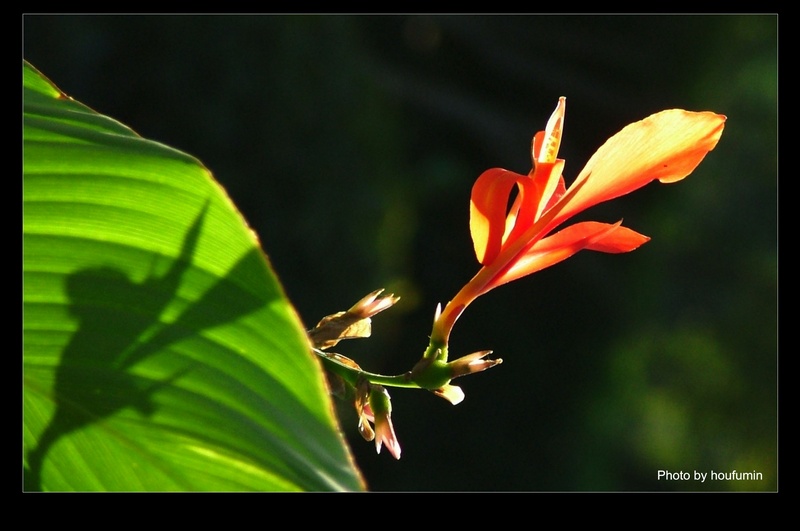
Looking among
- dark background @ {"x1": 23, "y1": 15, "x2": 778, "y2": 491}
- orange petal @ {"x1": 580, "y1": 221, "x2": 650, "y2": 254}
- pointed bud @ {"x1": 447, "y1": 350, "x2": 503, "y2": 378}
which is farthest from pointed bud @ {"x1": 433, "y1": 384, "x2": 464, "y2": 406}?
dark background @ {"x1": 23, "y1": 15, "x2": 778, "y2": 491}

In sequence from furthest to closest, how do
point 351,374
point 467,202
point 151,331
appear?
point 467,202 < point 351,374 < point 151,331

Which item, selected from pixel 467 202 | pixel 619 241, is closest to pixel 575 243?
pixel 619 241

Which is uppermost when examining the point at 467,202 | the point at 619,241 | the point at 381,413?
the point at 467,202

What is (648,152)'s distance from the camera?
21.7 inches

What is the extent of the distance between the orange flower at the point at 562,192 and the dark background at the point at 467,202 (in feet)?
6.20

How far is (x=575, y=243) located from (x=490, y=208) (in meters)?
0.06

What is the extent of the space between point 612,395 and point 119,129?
3.76 m

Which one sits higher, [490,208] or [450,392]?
[490,208]

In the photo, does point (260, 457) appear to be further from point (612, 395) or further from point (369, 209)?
point (612, 395)

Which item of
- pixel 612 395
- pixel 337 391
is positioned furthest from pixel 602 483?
pixel 337 391

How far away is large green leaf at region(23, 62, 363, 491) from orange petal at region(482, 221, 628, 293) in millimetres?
229

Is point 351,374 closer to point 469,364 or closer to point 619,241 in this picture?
point 469,364

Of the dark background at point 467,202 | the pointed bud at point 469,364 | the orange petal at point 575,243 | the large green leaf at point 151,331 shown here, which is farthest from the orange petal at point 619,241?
the dark background at point 467,202

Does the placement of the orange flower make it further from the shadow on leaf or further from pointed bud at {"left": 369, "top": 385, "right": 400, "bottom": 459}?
the shadow on leaf
